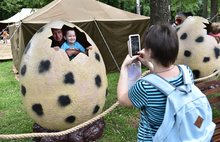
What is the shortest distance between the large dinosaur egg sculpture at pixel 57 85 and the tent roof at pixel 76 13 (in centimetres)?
359

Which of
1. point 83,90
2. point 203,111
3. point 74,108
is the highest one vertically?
point 203,111

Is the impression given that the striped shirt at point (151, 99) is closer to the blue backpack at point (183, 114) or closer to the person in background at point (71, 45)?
the blue backpack at point (183, 114)

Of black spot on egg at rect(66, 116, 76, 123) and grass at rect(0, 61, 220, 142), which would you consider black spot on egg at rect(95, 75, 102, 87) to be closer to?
black spot on egg at rect(66, 116, 76, 123)

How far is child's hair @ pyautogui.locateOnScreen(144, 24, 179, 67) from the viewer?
1.37 meters

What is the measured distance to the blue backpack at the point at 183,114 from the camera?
1.33 meters

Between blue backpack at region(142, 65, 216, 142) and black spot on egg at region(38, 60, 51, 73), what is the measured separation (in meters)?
1.78

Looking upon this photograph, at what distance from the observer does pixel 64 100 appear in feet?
9.15

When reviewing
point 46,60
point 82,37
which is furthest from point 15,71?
point 46,60

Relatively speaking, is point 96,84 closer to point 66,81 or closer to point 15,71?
point 66,81

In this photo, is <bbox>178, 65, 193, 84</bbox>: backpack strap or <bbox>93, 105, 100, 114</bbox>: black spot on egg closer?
<bbox>178, 65, 193, 84</bbox>: backpack strap

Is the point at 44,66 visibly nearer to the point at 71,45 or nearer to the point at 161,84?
the point at 71,45

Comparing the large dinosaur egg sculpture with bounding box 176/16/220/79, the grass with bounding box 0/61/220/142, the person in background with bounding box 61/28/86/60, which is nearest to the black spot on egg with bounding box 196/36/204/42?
the large dinosaur egg sculpture with bounding box 176/16/220/79

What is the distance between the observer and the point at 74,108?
113 inches

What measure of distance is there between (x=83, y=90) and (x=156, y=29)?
5.71 feet
